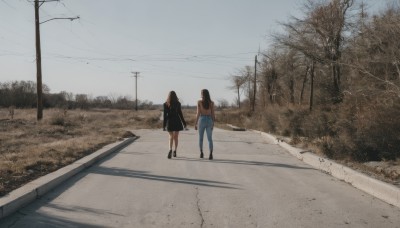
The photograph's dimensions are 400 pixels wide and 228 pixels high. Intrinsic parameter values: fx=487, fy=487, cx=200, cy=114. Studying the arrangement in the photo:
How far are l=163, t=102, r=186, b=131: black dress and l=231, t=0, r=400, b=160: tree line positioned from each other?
378cm

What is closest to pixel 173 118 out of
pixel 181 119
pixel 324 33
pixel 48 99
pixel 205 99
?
pixel 181 119

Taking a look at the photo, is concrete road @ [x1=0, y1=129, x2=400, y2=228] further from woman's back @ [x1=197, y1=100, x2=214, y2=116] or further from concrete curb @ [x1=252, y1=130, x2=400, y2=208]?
woman's back @ [x1=197, y1=100, x2=214, y2=116]

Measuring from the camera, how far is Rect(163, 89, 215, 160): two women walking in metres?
12.0

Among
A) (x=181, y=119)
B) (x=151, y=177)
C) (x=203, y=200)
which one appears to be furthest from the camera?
(x=181, y=119)

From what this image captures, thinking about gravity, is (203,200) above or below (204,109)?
below

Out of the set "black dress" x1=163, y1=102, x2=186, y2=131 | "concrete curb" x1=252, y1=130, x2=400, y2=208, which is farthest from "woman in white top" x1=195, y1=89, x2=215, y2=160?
"concrete curb" x1=252, y1=130, x2=400, y2=208

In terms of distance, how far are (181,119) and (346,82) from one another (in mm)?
15368

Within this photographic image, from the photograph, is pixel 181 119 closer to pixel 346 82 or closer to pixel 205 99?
pixel 205 99

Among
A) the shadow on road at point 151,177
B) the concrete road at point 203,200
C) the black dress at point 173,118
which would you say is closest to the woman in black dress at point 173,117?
the black dress at point 173,118

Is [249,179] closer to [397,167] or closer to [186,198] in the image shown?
[186,198]

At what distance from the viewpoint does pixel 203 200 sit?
6.89m

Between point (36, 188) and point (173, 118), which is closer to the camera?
point (36, 188)

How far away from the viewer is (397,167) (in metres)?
9.70

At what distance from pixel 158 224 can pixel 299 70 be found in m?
43.5
